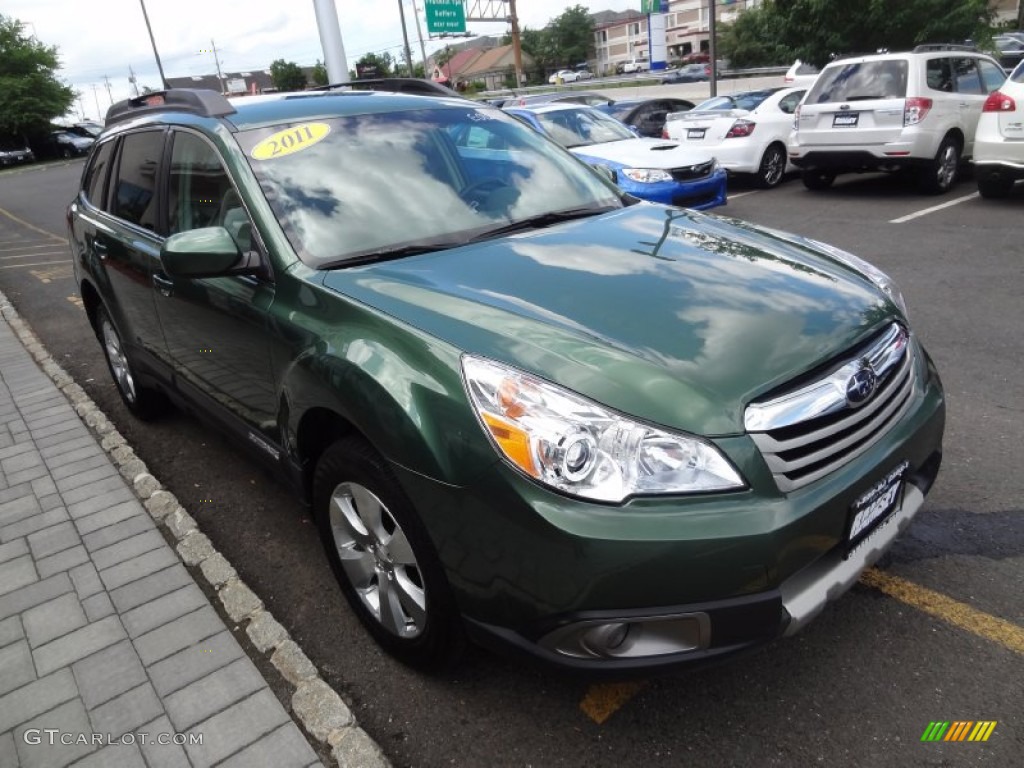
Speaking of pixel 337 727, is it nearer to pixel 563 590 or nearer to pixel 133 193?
pixel 563 590

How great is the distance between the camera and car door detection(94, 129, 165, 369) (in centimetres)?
362

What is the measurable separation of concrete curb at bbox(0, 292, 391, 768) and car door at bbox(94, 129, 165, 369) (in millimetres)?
626

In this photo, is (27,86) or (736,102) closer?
(736,102)

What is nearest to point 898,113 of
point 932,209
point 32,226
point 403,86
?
point 932,209

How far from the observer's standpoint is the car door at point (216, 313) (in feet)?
9.04

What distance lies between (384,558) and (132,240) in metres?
2.45

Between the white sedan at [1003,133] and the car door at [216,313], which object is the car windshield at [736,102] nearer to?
the white sedan at [1003,133]

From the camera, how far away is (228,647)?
2.64 meters

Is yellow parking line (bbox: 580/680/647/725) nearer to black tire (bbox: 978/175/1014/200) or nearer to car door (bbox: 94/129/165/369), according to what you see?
car door (bbox: 94/129/165/369)

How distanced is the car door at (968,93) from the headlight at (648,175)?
163 inches

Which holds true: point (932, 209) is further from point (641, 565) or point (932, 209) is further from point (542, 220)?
point (641, 565)

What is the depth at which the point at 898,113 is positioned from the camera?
920 cm

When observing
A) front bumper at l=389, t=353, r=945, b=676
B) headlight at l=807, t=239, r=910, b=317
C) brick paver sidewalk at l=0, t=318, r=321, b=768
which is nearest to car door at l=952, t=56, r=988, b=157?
headlight at l=807, t=239, r=910, b=317

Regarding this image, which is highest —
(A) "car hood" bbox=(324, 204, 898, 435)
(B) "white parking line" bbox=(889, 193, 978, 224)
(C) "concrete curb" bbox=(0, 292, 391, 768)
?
(A) "car hood" bbox=(324, 204, 898, 435)
